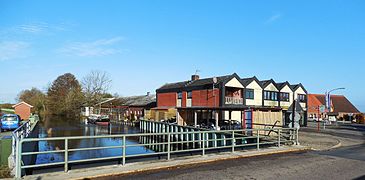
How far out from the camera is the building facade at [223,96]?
3878 centimetres

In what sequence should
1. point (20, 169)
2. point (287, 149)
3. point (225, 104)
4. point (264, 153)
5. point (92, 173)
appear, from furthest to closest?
point (225, 104) → point (287, 149) → point (264, 153) → point (92, 173) → point (20, 169)

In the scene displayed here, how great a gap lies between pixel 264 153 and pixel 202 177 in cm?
554

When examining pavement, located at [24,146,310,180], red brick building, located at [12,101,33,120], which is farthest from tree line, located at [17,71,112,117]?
pavement, located at [24,146,310,180]

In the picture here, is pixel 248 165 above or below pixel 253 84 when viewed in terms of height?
below

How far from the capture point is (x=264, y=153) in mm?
13133

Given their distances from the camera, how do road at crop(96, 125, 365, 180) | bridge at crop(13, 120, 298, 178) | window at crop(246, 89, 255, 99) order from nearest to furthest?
bridge at crop(13, 120, 298, 178), road at crop(96, 125, 365, 180), window at crop(246, 89, 255, 99)

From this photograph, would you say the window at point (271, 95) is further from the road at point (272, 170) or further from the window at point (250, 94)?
the road at point (272, 170)

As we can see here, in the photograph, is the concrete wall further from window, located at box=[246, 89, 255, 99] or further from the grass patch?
the grass patch

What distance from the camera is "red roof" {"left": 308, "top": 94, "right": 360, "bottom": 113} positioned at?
82575 millimetres

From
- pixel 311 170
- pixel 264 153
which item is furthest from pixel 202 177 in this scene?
pixel 264 153

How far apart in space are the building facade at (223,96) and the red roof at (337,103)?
3396cm

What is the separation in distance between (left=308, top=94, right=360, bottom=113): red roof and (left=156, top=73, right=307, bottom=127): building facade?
3396 cm

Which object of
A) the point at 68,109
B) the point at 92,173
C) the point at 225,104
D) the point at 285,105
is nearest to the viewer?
the point at 92,173

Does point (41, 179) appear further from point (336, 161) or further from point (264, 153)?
point (336, 161)
